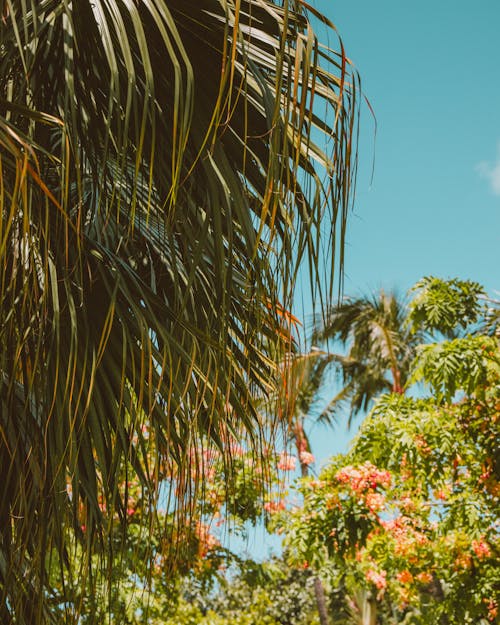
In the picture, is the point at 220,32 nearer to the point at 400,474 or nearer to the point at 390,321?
the point at 400,474

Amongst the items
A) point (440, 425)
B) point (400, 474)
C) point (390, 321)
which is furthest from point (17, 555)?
point (390, 321)

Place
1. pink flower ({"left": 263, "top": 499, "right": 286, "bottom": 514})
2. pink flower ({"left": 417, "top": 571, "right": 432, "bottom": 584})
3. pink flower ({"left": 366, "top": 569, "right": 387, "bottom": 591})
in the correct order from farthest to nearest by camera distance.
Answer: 1. pink flower ({"left": 366, "top": 569, "right": 387, "bottom": 591})
2. pink flower ({"left": 417, "top": 571, "right": 432, "bottom": 584})
3. pink flower ({"left": 263, "top": 499, "right": 286, "bottom": 514})

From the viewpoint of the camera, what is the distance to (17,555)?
1578 millimetres

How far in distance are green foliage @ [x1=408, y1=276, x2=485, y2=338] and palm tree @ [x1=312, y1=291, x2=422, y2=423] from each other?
5.13 meters

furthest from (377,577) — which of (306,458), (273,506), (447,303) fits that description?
(273,506)

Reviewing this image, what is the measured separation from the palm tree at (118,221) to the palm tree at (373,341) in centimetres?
985

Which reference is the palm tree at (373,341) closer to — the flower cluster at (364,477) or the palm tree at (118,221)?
the flower cluster at (364,477)

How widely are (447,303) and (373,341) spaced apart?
652 centimetres

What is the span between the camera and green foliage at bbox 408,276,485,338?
6.11 metres

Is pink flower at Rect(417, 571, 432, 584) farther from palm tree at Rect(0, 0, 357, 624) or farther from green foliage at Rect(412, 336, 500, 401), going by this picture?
palm tree at Rect(0, 0, 357, 624)

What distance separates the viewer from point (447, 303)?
6.13 meters

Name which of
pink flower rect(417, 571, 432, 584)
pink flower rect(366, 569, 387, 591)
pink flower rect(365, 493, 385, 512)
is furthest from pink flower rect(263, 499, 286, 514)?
pink flower rect(366, 569, 387, 591)

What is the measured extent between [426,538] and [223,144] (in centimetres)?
550

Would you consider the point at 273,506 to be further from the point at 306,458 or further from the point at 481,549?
the point at 306,458
